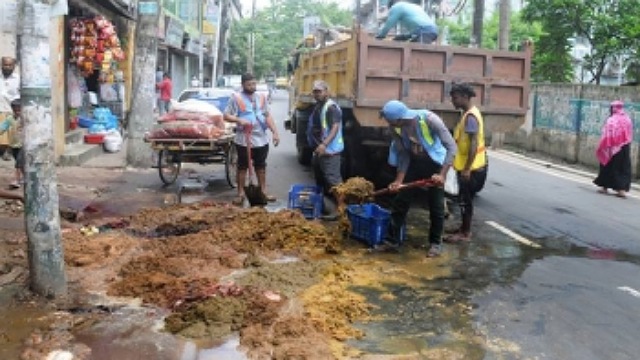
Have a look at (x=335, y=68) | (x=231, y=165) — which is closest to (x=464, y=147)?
(x=335, y=68)

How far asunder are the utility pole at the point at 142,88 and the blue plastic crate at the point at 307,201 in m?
5.23

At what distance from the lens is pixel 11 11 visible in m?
6.09

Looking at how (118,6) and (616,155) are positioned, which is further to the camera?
(118,6)

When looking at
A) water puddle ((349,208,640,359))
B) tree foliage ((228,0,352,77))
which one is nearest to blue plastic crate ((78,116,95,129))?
water puddle ((349,208,640,359))

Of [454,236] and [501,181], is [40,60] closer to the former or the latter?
[454,236]

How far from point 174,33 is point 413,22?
23.9 meters

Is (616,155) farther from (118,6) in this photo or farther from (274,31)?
(274,31)

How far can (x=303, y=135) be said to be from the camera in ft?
42.8

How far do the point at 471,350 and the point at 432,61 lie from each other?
4.93 meters

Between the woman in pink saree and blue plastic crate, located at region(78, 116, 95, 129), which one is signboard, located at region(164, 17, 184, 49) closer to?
blue plastic crate, located at region(78, 116, 95, 129)

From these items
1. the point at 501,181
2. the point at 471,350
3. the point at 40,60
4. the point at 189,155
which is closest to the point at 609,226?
the point at 501,181

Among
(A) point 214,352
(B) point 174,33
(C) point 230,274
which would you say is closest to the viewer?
(A) point 214,352

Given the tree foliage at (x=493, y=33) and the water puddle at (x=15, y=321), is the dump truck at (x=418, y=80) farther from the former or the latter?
the tree foliage at (x=493, y=33)

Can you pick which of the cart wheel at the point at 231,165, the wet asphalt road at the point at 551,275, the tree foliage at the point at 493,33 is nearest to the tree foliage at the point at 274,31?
the tree foliage at the point at 493,33
